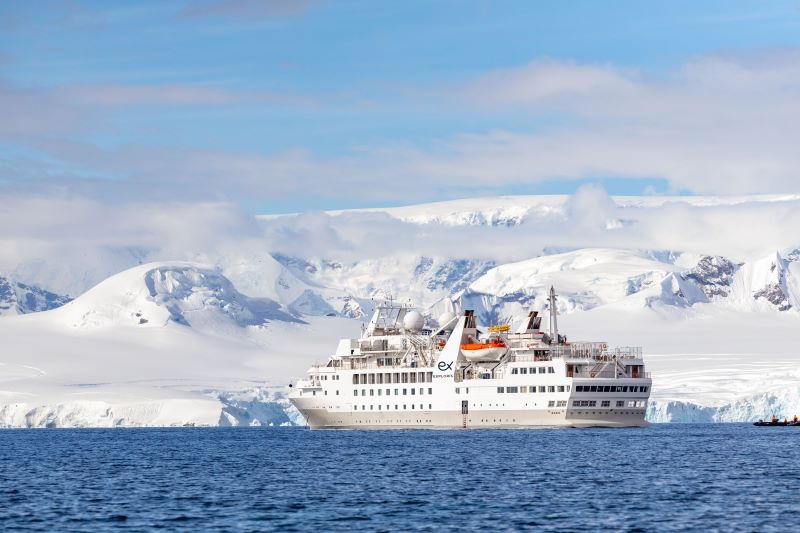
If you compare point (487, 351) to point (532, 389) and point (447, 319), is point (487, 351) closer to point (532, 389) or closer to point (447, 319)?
point (532, 389)

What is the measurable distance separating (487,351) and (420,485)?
55.0 m

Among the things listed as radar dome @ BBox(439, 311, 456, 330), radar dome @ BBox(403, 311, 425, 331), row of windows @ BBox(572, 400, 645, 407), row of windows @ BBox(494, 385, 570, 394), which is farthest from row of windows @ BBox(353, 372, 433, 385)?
row of windows @ BBox(572, 400, 645, 407)

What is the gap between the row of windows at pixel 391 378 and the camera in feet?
421

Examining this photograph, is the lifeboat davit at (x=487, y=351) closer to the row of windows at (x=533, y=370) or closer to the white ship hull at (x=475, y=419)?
the row of windows at (x=533, y=370)

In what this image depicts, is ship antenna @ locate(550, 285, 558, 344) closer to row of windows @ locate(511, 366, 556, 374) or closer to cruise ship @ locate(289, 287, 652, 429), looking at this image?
cruise ship @ locate(289, 287, 652, 429)

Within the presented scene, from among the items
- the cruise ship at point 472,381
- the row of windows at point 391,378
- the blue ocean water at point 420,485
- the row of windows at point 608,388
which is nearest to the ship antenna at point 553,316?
the cruise ship at point 472,381

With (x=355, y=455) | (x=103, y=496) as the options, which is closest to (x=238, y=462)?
(x=355, y=455)

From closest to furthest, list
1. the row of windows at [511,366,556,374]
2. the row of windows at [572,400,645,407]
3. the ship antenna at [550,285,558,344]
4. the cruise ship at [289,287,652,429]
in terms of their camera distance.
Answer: the row of windows at [572,400,645,407] < the row of windows at [511,366,556,374] < the cruise ship at [289,287,652,429] < the ship antenna at [550,285,558,344]

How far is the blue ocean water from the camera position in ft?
187

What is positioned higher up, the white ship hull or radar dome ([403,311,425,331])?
radar dome ([403,311,425,331])

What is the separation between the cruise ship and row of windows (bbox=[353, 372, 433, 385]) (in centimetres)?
9

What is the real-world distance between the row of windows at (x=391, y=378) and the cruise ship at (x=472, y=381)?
0.09m

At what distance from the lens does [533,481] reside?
71.7m

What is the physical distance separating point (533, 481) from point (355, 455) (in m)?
23.9
